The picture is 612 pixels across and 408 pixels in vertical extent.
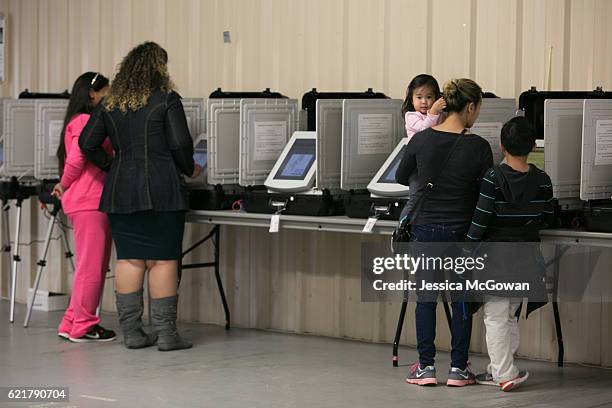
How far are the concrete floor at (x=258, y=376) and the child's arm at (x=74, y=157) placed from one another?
0.90 metres

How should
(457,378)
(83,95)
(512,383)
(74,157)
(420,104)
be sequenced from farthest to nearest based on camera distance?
(83,95), (74,157), (420,104), (457,378), (512,383)

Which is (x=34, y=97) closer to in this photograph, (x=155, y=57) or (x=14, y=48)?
(x=14, y=48)

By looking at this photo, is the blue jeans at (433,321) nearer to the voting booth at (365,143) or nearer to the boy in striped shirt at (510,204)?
the boy in striped shirt at (510,204)

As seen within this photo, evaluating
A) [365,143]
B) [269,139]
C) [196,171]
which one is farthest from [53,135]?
[365,143]

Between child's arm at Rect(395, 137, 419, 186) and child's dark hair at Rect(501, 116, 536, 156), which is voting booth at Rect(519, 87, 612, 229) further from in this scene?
child's arm at Rect(395, 137, 419, 186)

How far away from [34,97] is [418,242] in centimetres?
328

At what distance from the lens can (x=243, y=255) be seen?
7012 millimetres

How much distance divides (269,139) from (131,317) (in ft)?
3.89

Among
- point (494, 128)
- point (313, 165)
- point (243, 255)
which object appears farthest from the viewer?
point (243, 255)

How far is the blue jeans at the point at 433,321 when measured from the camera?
5.05 m

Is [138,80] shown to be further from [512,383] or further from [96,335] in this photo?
[512,383]

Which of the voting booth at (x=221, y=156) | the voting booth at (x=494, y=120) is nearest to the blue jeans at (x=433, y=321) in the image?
the voting booth at (x=494, y=120)

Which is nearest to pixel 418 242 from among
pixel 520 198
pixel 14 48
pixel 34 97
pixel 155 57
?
pixel 520 198

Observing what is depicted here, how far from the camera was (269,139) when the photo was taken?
20.1ft
